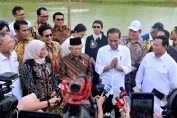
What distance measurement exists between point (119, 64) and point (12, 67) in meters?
1.47

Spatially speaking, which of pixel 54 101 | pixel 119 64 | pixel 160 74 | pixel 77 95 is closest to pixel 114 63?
pixel 119 64

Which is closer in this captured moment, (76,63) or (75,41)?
(75,41)

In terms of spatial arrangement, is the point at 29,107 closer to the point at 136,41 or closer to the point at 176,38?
the point at 136,41

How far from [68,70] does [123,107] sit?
132 cm

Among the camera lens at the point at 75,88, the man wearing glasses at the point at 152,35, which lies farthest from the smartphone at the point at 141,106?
the man wearing glasses at the point at 152,35

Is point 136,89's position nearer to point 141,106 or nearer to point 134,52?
point 134,52

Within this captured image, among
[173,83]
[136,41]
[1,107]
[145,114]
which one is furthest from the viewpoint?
[136,41]

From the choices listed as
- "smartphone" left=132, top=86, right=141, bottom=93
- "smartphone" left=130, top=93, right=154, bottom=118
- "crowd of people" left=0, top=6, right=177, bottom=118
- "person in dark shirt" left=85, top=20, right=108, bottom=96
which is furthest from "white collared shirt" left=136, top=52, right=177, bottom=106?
"smartphone" left=130, top=93, right=154, bottom=118

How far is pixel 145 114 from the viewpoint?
89.0 inches

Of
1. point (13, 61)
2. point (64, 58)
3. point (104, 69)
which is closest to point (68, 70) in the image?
point (64, 58)

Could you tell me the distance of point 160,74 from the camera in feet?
13.0

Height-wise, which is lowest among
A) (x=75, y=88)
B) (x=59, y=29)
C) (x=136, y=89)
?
(x=136, y=89)

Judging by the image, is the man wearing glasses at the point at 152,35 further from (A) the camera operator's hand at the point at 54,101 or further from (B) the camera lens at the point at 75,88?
(B) the camera lens at the point at 75,88

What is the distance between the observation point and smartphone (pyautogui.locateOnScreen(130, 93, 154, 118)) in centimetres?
225
